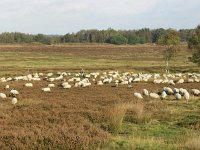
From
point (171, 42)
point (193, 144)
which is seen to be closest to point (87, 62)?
point (171, 42)

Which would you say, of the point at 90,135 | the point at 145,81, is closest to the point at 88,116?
the point at 90,135

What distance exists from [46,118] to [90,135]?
134 inches

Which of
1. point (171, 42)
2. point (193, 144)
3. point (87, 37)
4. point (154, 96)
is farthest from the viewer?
point (87, 37)

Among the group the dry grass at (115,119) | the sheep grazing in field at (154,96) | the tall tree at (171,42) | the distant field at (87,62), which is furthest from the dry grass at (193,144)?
Answer: the tall tree at (171,42)

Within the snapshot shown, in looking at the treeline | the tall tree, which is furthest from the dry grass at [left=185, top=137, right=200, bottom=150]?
the treeline

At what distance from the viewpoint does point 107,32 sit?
188875mm

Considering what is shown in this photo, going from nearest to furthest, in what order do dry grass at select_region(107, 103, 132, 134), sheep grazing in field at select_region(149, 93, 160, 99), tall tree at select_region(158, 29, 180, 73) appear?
dry grass at select_region(107, 103, 132, 134) < sheep grazing in field at select_region(149, 93, 160, 99) < tall tree at select_region(158, 29, 180, 73)

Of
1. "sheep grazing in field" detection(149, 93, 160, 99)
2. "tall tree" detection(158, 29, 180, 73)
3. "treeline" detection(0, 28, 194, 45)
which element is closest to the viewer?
"sheep grazing in field" detection(149, 93, 160, 99)

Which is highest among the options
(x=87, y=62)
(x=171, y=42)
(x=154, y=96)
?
(x=171, y=42)

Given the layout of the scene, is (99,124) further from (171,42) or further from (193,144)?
(171,42)

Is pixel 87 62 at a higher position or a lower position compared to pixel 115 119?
lower

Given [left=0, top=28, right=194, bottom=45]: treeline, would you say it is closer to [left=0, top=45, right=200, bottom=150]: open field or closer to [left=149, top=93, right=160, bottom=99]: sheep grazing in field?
[left=149, top=93, right=160, bottom=99]: sheep grazing in field

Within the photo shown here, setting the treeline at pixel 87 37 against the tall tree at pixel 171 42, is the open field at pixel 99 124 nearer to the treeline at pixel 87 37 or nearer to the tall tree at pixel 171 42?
the tall tree at pixel 171 42

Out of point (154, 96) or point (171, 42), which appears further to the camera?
point (171, 42)
